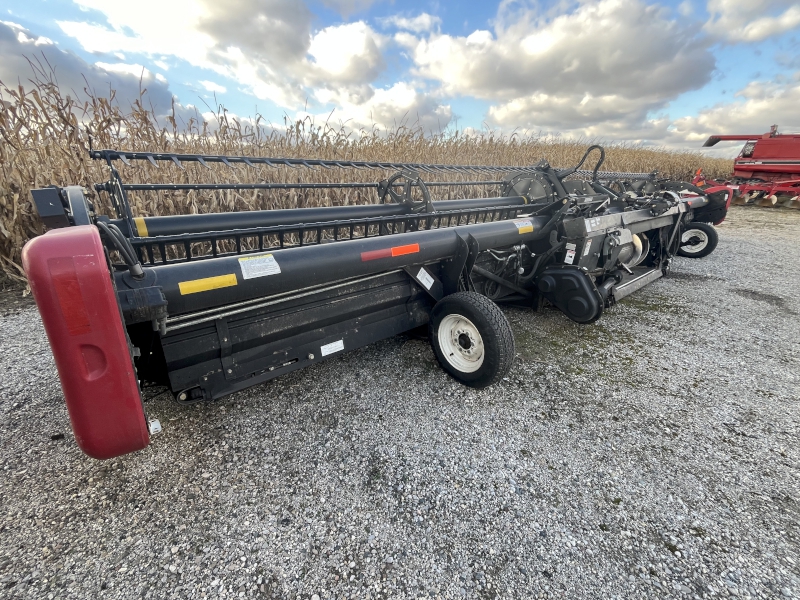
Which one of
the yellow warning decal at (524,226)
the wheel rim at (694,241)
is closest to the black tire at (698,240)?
the wheel rim at (694,241)

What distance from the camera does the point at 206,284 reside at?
4.80ft

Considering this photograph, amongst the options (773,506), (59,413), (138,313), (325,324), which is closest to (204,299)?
(138,313)

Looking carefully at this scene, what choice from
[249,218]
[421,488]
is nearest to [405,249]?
[421,488]

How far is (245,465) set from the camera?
68.1 inches

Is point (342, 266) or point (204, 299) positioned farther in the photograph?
point (342, 266)

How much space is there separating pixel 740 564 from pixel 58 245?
7.90 ft

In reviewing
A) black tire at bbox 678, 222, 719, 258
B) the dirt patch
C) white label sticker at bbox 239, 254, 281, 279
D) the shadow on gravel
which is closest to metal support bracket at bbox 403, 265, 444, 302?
white label sticker at bbox 239, 254, 281, 279

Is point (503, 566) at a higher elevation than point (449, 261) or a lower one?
lower

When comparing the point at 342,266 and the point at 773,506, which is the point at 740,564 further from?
the point at 342,266

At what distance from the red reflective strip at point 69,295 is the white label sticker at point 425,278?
166cm

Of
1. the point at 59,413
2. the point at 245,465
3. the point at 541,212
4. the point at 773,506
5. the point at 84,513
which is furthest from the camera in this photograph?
the point at 541,212

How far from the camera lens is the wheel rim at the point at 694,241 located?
588 cm

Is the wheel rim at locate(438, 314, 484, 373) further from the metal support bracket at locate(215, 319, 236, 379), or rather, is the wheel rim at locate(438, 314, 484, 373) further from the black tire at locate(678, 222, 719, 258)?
the black tire at locate(678, 222, 719, 258)

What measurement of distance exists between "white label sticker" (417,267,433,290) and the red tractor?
12.3 m
